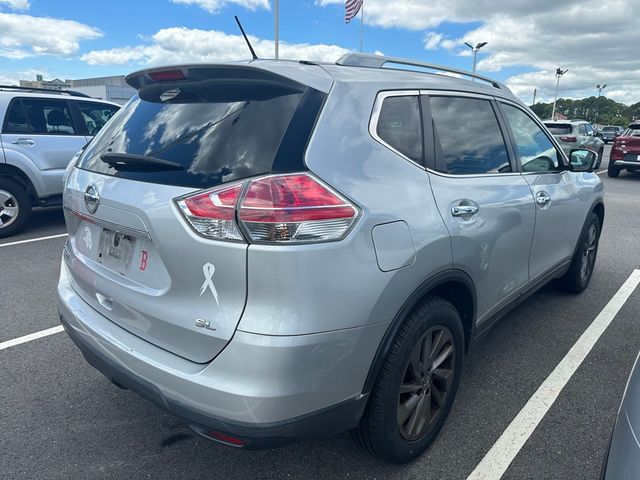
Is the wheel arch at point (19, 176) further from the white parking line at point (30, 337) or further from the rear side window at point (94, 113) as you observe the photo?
the white parking line at point (30, 337)

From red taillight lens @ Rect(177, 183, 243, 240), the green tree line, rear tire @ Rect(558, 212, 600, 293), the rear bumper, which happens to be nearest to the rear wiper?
red taillight lens @ Rect(177, 183, 243, 240)

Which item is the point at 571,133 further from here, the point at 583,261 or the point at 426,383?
the point at 426,383


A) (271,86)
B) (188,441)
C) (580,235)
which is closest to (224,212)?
(271,86)

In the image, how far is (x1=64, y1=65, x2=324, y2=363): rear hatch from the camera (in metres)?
1.74

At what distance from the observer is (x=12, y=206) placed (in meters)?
6.48

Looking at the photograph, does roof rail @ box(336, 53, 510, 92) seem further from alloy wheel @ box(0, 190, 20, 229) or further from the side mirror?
alloy wheel @ box(0, 190, 20, 229)

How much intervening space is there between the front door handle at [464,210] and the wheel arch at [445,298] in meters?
0.27

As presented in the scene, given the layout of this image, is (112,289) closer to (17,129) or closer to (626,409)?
(626,409)

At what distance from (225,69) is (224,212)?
673 millimetres

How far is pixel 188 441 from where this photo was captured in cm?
248

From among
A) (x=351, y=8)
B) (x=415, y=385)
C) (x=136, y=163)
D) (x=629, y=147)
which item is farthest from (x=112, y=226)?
(x=351, y=8)

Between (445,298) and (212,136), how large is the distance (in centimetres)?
137

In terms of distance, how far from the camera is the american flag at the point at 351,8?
20859 millimetres

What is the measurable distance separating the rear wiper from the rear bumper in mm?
712
